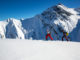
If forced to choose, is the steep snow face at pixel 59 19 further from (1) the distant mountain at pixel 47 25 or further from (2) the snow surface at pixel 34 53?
(2) the snow surface at pixel 34 53

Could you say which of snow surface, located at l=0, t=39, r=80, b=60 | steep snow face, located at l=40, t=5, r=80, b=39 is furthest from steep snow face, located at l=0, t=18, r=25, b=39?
snow surface, located at l=0, t=39, r=80, b=60

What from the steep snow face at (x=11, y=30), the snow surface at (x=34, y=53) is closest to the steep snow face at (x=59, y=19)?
the steep snow face at (x=11, y=30)

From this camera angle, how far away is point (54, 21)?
114 m

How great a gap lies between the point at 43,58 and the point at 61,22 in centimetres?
11320

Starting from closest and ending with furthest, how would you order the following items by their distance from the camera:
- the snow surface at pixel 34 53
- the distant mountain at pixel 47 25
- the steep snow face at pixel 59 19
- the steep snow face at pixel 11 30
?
the snow surface at pixel 34 53
the steep snow face at pixel 59 19
the distant mountain at pixel 47 25
the steep snow face at pixel 11 30

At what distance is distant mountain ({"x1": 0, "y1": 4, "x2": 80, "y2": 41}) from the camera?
106 metres

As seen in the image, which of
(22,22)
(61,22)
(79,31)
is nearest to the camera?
(79,31)

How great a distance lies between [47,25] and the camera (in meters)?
121

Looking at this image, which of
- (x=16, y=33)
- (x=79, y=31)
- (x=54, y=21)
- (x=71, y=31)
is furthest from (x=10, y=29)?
(x=79, y=31)

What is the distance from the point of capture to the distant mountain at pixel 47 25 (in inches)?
4156

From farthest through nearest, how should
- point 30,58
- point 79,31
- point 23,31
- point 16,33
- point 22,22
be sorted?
point 22,22, point 23,31, point 16,33, point 79,31, point 30,58

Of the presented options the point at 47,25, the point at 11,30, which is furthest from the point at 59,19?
the point at 11,30

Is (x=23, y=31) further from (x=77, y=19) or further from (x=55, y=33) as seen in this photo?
(x=77, y=19)

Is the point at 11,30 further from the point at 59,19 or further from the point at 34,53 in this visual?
the point at 34,53
